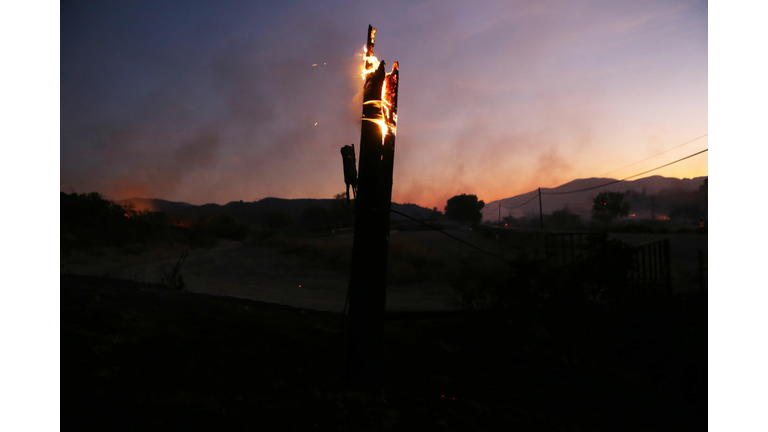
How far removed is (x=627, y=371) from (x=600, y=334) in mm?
895

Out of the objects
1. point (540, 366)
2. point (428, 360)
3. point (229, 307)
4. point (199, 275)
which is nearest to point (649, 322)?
point (540, 366)

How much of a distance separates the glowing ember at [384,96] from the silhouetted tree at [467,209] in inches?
3317

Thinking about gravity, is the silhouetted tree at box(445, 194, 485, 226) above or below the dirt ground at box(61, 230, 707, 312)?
above

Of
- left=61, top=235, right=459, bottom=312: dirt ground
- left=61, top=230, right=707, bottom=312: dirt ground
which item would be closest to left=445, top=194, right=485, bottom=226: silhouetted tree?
left=61, top=230, right=707, bottom=312: dirt ground

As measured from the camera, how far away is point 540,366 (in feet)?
17.8

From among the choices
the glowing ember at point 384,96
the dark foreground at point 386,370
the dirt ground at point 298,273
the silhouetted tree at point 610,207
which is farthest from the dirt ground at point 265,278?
the silhouetted tree at point 610,207

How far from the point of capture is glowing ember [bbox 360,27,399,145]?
3.96m

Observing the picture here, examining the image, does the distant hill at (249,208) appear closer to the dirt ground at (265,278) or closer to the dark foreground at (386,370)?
the dirt ground at (265,278)

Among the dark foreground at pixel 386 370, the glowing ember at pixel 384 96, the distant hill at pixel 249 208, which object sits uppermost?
the distant hill at pixel 249 208

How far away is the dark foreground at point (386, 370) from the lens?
3059 mm

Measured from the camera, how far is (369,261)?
3791 millimetres

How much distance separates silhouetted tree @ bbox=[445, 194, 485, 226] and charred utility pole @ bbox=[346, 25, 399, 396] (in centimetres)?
8453

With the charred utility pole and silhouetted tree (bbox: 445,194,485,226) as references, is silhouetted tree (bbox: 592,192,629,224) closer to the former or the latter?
silhouetted tree (bbox: 445,194,485,226)

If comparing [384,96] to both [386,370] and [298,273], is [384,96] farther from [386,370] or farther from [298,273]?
[298,273]
